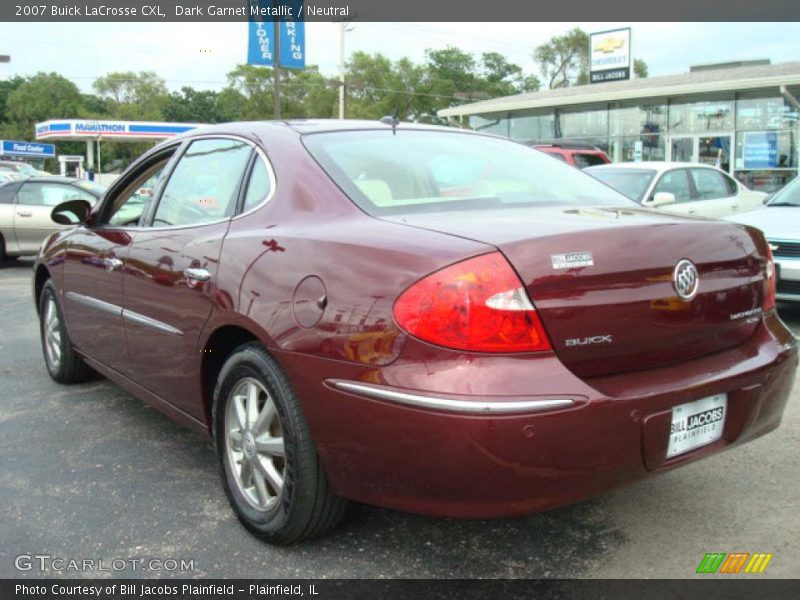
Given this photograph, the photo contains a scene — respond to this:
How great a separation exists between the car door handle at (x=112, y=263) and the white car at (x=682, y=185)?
6420 millimetres

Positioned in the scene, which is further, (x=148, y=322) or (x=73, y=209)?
(x=73, y=209)

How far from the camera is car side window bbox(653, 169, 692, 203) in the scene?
372 inches

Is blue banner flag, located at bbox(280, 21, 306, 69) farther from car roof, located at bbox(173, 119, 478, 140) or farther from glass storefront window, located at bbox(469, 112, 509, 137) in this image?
car roof, located at bbox(173, 119, 478, 140)

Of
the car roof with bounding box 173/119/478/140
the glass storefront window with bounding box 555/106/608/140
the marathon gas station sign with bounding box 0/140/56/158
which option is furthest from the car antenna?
the marathon gas station sign with bounding box 0/140/56/158

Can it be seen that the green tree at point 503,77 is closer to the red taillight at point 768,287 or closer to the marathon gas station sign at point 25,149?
the marathon gas station sign at point 25,149

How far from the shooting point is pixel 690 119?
20.7 meters

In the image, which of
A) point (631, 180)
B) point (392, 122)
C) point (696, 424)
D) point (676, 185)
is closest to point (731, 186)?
point (676, 185)

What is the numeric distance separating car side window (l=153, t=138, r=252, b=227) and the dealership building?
13749 millimetres

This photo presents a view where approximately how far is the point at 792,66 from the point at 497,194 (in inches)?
780

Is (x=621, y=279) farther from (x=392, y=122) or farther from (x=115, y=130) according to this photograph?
(x=115, y=130)

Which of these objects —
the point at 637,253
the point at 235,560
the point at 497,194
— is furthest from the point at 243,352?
the point at 637,253

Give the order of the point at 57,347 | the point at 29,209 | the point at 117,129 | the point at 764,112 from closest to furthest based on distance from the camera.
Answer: the point at 57,347, the point at 29,209, the point at 764,112, the point at 117,129

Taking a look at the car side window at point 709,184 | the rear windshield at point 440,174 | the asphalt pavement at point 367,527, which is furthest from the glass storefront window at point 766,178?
the rear windshield at point 440,174

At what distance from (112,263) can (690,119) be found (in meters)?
19.7
